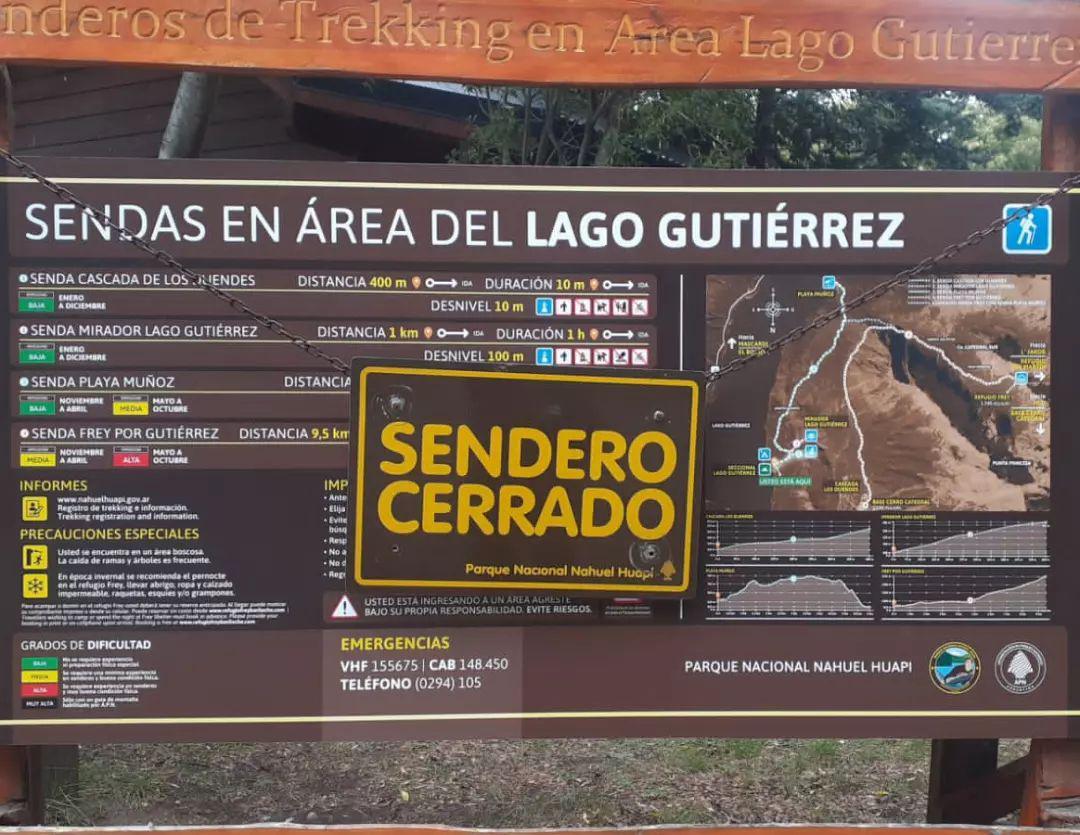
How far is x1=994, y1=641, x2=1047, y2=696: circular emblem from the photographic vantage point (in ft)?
9.52

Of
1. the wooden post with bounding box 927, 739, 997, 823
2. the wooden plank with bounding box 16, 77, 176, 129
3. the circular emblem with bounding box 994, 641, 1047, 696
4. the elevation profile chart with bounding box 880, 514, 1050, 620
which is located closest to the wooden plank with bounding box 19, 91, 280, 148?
the wooden plank with bounding box 16, 77, 176, 129

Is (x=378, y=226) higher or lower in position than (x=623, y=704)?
higher

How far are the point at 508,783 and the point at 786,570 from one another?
2410mm

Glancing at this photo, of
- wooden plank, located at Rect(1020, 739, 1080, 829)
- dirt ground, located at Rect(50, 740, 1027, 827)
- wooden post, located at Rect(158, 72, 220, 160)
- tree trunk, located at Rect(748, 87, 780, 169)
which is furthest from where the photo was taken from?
tree trunk, located at Rect(748, 87, 780, 169)

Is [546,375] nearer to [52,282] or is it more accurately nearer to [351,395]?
[351,395]

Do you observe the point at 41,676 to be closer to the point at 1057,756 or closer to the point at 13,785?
the point at 13,785

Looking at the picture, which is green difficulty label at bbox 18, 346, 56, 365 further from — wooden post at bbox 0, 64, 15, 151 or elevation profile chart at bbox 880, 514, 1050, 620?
elevation profile chart at bbox 880, 514, 1050, 620

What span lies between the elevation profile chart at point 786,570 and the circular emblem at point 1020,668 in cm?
40

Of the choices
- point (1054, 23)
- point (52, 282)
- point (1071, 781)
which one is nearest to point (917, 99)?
point (1054, 23)

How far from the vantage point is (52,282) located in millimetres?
2803

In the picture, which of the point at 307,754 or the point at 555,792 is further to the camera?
the point at 307,754

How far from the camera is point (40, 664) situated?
281 cm

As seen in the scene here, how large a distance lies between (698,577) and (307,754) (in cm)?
300

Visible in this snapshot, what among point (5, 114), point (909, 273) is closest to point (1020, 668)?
point (909, 273)
